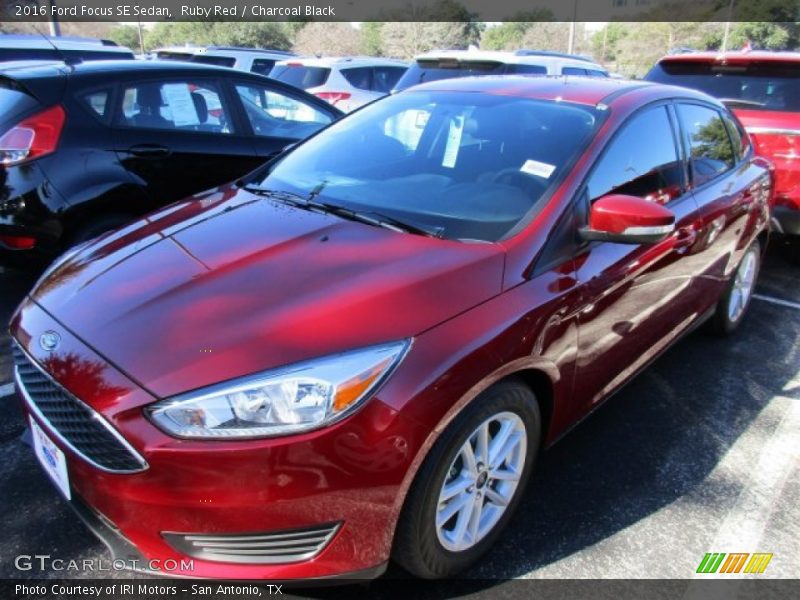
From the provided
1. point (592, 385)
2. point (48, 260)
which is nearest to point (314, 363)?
point (592, 385)

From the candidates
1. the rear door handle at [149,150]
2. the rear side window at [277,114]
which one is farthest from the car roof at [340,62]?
the rear door handle at [149,150]

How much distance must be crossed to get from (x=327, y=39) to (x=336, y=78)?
36154 mm

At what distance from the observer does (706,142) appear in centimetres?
363

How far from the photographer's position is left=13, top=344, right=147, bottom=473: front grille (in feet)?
5.78

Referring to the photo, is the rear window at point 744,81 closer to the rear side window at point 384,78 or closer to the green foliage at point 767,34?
the rear side window at point 384,78

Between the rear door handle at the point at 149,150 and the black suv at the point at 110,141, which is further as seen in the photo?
the rear door handle at the point at 149,150

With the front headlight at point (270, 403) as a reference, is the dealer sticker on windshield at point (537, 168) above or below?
above

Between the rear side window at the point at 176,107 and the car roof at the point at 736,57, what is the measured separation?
4176mm

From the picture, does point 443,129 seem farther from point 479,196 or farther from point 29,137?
point 29,137

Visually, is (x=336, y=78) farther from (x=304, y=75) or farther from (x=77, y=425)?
(x=77, y=425)

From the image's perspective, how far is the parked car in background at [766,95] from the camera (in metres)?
5.21

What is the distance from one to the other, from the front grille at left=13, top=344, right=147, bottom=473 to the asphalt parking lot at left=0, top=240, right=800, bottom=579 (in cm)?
61

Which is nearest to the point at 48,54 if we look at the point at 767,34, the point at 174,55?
the point at 174,55

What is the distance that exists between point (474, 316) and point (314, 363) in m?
0.54
